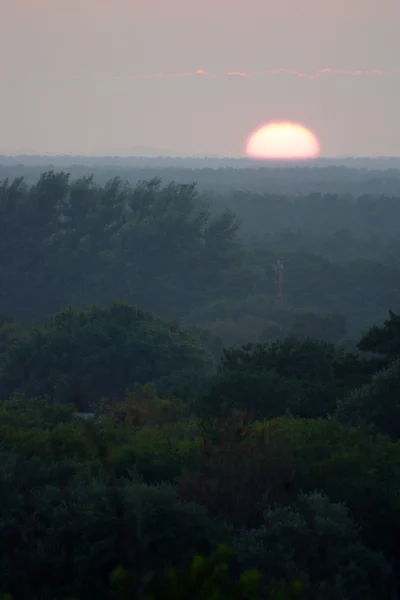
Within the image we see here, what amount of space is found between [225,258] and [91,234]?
9064 mm

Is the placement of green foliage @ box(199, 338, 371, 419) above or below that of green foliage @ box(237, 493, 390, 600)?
below

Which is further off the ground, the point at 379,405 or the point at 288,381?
the point at 379,405

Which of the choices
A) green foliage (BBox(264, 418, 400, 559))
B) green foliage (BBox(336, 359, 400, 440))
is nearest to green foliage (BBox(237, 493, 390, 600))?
green foliage (BBox(264, 418, 400, 559))

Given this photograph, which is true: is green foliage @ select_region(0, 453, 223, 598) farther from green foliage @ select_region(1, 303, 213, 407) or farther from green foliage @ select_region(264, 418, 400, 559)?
green foliage @ select_region(1, 303, 213, 407)

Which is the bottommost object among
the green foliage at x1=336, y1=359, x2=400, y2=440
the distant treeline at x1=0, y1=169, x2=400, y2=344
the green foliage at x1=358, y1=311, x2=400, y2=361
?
the distant treeline at x1=0, y1=169, x2=400, y2=344

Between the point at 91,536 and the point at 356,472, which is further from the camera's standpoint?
the point at 356,472

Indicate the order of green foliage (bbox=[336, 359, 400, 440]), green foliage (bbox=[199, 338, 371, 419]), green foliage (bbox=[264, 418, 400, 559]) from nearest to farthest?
green foliage (bbox=[264, 418, 400, 559]) < green foliage (bbox=[336, 359, 400, 440]) < green foliage (bbox=[199, 338, 371, 419])

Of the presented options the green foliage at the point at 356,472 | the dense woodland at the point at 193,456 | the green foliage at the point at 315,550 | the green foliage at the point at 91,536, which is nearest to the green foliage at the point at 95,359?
the dense woodland at the point at 193,456

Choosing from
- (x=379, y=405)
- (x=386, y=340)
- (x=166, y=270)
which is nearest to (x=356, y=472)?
(x=379, y=405)

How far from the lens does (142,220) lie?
64188 mm

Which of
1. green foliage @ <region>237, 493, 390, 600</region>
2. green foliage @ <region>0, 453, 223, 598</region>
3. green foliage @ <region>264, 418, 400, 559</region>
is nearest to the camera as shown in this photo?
green foliage @ <region>0, 453, 223, 598</region>

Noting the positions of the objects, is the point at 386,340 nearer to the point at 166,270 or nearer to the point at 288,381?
the point at 288,381

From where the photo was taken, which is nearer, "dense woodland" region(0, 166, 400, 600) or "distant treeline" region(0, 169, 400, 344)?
"dense woodland" region(0, 166, 400, 600)

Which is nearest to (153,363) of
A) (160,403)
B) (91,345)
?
(91,345)
